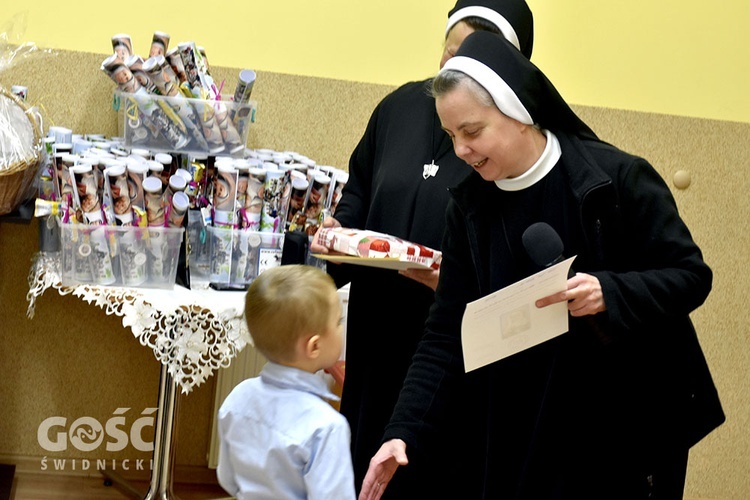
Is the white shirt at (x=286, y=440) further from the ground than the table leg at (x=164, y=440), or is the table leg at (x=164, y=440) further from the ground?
the white shirt at (x=286, y=440)

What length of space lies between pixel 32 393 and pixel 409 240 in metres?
1.87

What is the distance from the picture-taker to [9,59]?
3.15 metres

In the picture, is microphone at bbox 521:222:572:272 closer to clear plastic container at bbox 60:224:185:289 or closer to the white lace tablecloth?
the white lace tablecloth

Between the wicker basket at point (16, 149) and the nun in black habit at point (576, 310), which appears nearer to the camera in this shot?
the nun in black habit at point (576, 310)

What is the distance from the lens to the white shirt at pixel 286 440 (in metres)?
1.71

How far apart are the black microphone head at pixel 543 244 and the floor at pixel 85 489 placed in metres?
2.21

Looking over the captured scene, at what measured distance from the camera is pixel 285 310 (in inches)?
71.0

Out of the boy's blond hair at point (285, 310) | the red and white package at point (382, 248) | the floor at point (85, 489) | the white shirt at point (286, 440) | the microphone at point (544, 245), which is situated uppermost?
the microphone at point (544, 245)

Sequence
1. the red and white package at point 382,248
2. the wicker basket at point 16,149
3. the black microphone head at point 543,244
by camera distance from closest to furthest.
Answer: the black microphone head at point 543,244
the red and white package at point 382,248
the wicker basket at point 16,149

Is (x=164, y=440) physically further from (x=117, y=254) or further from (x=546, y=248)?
(x=546, y=248)

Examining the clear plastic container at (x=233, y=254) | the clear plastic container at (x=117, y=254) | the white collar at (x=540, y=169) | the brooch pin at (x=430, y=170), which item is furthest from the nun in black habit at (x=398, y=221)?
the white collar at (x=540, y=169)

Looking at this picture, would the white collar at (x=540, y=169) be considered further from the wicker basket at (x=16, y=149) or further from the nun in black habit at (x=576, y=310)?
the wicker basket at (x=16, y=149)

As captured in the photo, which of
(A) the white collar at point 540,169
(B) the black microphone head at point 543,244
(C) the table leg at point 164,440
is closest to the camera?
(B) the black microphone head at point 543,244

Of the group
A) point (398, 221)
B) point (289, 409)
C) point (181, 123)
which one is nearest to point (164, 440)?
point (181, 123)
